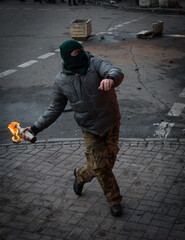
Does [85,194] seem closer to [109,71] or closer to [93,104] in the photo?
[93,104]

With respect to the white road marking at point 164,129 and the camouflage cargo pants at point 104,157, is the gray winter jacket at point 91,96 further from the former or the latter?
the white road marking at point 164,129

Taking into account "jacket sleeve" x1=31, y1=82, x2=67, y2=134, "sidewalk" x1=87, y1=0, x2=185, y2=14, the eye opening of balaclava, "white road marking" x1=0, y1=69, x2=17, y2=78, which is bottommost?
"sidewalk" x1=87, y1=0, x2=185, y2=14

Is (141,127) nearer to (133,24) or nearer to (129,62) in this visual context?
(129,62)

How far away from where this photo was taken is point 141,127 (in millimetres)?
6980

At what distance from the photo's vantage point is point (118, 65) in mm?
11305

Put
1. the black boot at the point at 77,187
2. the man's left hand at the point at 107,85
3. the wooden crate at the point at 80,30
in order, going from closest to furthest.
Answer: the man's left hand at the point at 107,85 < the black boot at the point at 77,187 < the wooden crate at the point at 80,30

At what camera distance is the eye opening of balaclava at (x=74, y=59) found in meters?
3.79

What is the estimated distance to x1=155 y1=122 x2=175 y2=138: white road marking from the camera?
258 inches

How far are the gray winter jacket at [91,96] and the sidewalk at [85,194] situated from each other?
114 cm

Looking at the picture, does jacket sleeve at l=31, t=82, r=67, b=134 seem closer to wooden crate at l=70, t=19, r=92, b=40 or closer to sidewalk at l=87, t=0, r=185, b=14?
wooden crate at l=70, t=19, r=92, b=40

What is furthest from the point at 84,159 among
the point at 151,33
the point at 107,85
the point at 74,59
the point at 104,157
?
the point at 151,33

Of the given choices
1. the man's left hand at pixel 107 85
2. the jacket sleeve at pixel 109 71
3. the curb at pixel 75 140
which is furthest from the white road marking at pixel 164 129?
the man's left hand at pixel 107 85

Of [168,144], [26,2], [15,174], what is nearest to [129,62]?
[168,144]

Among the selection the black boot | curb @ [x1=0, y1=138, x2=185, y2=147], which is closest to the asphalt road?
curb @ [x1=0, y1=138, x2=185, y2=147]
